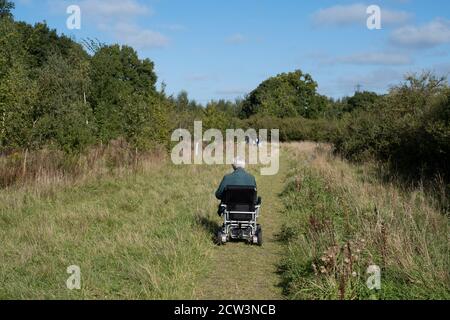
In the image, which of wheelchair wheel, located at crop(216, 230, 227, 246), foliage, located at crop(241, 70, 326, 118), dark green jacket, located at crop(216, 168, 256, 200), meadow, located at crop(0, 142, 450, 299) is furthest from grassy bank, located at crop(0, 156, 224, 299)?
foliage, located at crop(241, 70, 326, 118)

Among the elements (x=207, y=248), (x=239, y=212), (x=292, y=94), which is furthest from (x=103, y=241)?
(x=292, y=94)

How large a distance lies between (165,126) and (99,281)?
1785 centimetres

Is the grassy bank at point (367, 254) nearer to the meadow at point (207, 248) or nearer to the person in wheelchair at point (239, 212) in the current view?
the meadow at point (207, 248)

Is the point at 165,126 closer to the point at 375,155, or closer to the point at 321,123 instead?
the point at 375,155

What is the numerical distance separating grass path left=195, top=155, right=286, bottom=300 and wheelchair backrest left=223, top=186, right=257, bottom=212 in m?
0.71

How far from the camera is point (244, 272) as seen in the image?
21.6 feet

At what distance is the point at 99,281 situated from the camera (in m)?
5.81

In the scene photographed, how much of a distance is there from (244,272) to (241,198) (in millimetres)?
1792

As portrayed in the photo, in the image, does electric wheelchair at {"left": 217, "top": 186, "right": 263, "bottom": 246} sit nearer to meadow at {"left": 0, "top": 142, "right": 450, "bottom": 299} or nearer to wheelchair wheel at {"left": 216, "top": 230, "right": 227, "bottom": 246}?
wheelchair wheel at {"left": 216, "top": 230, "right": 227, "bottom": 246}

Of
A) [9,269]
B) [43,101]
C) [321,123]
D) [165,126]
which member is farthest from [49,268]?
[321,123]

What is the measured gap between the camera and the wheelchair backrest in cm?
802

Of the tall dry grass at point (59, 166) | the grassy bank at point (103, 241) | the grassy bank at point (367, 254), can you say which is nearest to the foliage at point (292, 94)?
the tall dry grass at point (59, 166)

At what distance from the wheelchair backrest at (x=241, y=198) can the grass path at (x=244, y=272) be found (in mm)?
709
